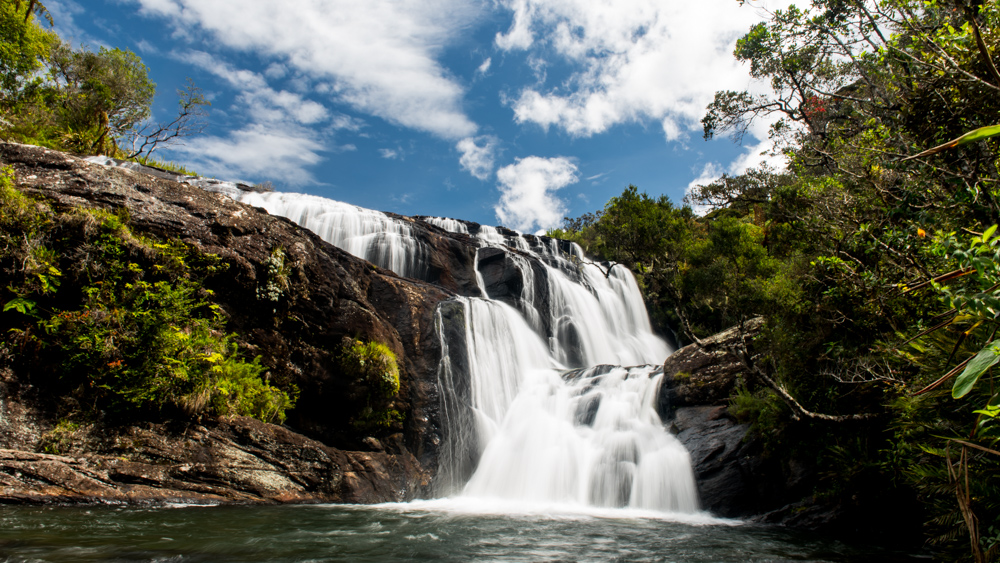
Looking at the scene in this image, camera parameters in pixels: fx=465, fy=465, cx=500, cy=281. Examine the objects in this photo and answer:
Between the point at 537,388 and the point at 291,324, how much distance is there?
744 centimetres

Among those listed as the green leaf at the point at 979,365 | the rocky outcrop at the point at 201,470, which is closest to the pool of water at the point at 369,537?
the rocky outcrop at the point at 201,470

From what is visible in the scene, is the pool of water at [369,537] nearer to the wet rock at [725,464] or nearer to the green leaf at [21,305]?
the wet rock at [725,464]

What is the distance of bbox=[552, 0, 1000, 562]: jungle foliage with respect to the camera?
87.7 inches

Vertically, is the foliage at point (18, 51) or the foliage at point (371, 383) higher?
the foliage at point (18, 51)

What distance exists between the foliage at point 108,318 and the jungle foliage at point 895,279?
30.1 ft

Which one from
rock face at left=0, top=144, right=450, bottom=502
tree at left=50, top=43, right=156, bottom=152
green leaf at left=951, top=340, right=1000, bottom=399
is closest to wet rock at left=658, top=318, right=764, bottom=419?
rock face at left=0, top=144, right=450, bottom=502

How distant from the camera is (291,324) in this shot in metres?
10.8

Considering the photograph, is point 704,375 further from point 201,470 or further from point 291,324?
point 201,470

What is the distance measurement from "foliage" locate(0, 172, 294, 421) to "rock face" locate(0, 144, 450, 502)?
0.46m

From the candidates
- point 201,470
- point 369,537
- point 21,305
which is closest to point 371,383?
point 201,470

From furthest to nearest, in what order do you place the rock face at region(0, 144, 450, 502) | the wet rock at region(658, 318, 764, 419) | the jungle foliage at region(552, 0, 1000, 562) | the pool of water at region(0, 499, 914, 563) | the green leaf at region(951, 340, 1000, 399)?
the wet rock at region(658, 318, 764, 419)
the rock face at region(0, 144, 450, 502)
the pool of water at region(0, 499, 914, 563)
the jungle foliage at region(552, 0, 1000, 562)
the green leaf at region(951, 340, 1000, 399)

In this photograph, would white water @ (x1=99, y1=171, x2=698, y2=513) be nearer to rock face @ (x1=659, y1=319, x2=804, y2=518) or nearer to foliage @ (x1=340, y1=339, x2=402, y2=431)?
rock face @ (x1=659, y1=319, x2=804, y2=518)

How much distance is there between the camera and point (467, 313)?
48.4 feet

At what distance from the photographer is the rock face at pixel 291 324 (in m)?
8.87
